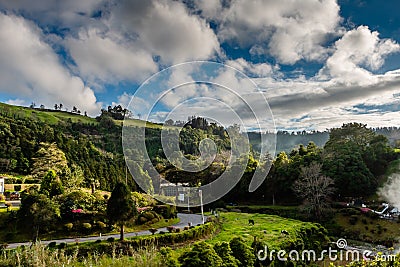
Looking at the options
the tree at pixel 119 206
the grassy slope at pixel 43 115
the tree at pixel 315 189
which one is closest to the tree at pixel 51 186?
the tree at pixel 119 206

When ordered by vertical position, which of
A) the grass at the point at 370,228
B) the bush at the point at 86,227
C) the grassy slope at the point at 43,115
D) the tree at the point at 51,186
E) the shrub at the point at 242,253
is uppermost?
the grassy slope at the point at 43,115

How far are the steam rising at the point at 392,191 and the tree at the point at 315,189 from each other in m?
5.27

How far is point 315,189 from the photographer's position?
29.2 m

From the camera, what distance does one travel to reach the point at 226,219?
23234 millimetres

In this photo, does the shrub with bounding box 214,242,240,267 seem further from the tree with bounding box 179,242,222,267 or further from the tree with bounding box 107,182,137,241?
the tree with bounding box 107,182,137,241

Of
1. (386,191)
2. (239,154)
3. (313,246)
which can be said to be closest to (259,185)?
(239,154)

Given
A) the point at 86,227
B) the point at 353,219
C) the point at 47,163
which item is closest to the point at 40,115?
the point at 47,163

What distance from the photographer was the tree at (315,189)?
27600mm

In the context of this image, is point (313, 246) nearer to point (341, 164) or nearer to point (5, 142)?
point (341, 164)

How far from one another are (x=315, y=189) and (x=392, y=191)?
798 cm

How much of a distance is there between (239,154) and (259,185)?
4.09m

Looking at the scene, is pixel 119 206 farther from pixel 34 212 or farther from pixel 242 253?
pixel 242 253

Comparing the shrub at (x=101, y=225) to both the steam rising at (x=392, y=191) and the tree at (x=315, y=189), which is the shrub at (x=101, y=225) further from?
the steam rising at (x=392, y=191)

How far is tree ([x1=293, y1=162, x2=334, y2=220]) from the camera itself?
27.6 metres
